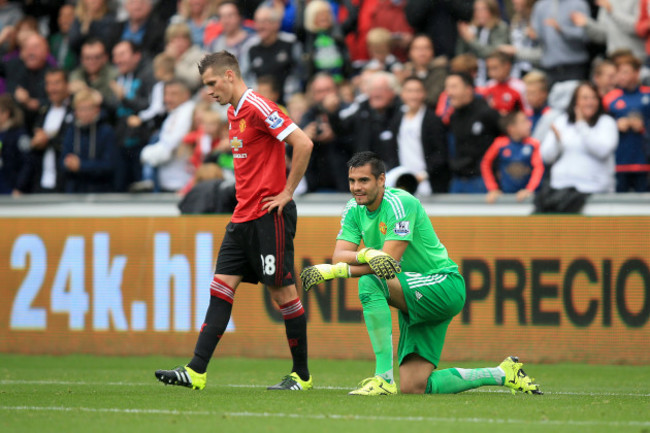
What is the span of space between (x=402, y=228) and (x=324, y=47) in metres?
7.57

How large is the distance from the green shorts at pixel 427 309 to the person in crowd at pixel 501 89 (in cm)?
551

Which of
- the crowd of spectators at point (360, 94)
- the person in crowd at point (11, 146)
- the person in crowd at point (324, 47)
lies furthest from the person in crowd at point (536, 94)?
the person in crowd at point (11, 146)

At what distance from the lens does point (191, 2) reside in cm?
1667

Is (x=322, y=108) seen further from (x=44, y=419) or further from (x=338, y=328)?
(x=44, y=419)

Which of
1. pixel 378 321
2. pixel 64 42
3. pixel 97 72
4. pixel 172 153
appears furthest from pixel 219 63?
pixel 64 42

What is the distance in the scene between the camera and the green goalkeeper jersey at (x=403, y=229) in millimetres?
7801

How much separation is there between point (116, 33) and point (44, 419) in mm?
11609

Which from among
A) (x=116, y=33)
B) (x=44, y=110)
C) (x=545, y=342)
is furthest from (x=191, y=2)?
(x=545, y=342)

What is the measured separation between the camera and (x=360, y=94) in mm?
14469

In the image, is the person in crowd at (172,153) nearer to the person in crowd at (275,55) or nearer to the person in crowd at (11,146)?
the person in crowd at (275,55)

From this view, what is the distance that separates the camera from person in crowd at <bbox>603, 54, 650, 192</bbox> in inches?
475

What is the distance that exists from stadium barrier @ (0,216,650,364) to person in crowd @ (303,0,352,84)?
135 inches

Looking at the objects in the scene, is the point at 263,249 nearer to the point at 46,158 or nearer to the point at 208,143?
the point at 208,143

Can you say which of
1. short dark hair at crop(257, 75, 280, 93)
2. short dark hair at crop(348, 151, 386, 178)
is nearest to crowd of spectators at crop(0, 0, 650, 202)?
short dark hair at crop(257, 75, 280, 93)
